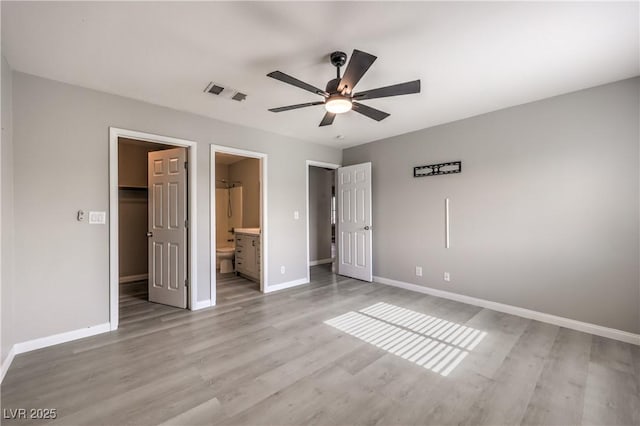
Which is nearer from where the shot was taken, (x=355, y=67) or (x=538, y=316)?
(x=355, y=67)

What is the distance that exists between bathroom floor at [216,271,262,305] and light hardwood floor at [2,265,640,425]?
0.66 m

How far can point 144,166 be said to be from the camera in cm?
514

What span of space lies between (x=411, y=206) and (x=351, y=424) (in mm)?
3329

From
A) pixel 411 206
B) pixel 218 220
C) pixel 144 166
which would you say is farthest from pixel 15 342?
pixel 411 206

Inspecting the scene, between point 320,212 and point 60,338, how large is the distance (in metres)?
5.14

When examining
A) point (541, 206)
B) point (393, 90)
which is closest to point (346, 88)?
point (393, 90)

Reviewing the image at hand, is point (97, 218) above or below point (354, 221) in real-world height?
above

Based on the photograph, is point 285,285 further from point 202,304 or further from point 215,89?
point 215,89

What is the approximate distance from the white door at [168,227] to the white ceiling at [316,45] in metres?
0.92

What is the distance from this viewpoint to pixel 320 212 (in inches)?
273

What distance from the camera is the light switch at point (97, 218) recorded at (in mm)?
2809

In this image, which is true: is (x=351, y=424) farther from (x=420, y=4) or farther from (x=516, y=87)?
(x=516, y=87)

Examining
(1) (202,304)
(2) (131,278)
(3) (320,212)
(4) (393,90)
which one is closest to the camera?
(4) (393,90)

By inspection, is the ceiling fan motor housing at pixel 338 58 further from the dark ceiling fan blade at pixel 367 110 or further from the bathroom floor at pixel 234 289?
the bathroom floor at pixel 234 289
